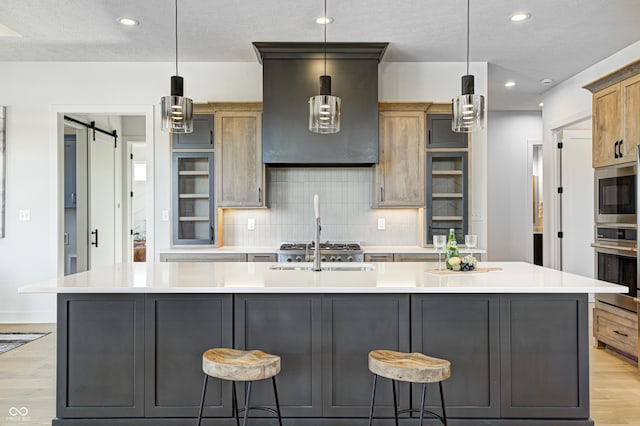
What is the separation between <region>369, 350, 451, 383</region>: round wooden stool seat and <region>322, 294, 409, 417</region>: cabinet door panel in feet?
1.03

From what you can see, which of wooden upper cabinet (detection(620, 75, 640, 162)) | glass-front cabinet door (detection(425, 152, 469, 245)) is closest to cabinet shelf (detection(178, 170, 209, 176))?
glass-front cabinet door (detection(425, 152, 469, 245))

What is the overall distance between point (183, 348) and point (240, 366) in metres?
0.65

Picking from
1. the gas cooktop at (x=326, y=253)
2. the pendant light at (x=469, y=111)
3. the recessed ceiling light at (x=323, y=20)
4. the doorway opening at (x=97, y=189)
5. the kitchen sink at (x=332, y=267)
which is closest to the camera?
the pendant light at (x=469, y=111)

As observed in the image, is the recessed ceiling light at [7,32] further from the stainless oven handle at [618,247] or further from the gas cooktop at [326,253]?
the stainless oven handle at [618,247]

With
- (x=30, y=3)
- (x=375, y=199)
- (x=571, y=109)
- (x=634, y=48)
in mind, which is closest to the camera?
(x=30, y=3)

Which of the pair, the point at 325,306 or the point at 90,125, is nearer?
the point at 325,306

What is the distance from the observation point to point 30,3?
3.72 meters

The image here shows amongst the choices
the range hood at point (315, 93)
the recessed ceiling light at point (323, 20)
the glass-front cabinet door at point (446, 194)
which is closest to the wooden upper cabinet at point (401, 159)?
the glass-front cabinet door at point (446, 194)

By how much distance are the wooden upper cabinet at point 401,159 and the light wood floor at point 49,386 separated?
7.10 feet

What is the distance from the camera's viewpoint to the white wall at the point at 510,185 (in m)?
7.57

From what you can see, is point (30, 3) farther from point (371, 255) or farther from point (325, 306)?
point (371, 255)

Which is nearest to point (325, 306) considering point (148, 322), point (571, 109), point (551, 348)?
point (148, 322)

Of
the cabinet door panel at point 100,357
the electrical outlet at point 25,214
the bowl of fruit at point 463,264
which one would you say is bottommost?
the cabinet door panel at point 100,357

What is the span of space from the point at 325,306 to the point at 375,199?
256 centimetres
